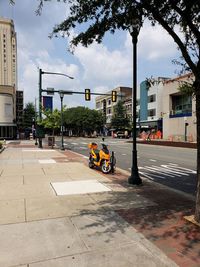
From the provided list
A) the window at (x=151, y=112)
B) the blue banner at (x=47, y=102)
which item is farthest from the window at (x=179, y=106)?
the blue banner at (x=47, y=102)

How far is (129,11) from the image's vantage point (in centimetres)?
658

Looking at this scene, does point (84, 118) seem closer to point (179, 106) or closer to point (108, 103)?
point (179, 106)

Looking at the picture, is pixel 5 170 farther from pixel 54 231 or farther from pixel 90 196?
pixel 54 231

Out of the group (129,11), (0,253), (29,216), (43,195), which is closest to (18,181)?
(43,195)

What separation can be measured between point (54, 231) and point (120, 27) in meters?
5.13

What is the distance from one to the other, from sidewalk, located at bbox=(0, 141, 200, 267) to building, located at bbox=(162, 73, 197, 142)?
35253mm

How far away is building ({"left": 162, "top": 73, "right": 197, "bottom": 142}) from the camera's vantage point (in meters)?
42.1

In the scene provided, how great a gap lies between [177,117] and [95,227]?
42815 millimetres

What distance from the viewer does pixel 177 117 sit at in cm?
4581

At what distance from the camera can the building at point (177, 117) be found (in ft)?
138

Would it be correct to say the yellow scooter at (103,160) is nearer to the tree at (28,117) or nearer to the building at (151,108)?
the building at (151,108)

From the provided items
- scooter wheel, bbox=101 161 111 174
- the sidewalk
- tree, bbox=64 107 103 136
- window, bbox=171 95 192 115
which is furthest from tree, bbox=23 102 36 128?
the sidewalk

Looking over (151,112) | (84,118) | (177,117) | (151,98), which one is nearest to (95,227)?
(177,117)

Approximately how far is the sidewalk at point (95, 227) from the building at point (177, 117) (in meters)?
35.3
